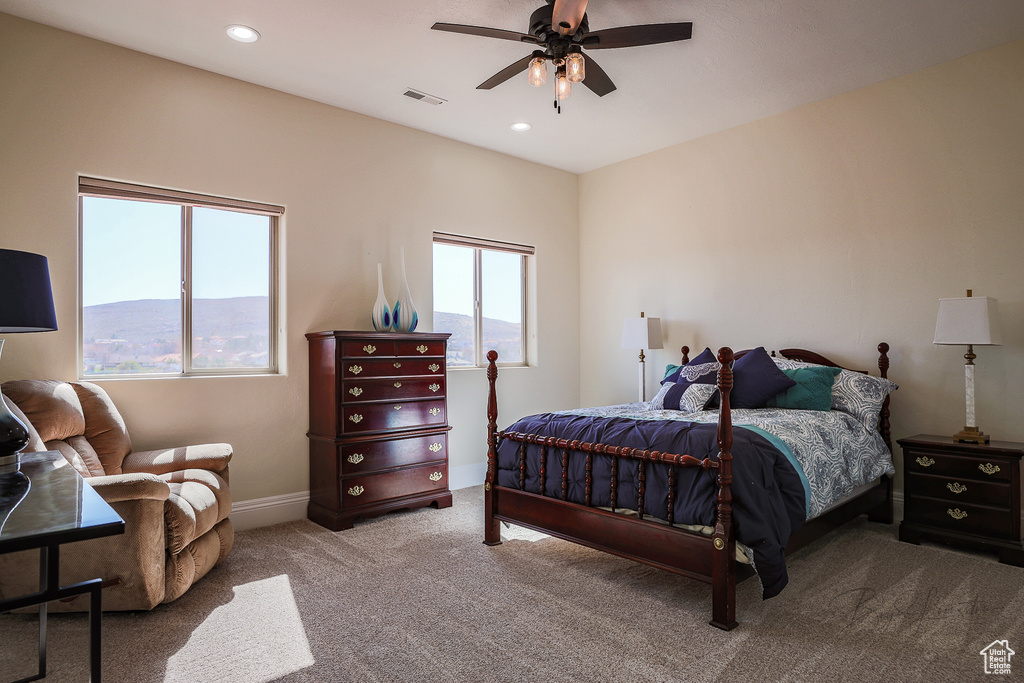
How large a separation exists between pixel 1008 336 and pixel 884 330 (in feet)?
2.03

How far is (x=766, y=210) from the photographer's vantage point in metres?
4.41

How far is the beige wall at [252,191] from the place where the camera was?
306 cm

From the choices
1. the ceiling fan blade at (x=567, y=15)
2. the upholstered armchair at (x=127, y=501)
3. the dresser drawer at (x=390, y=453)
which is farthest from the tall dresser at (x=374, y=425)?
the ceiling fan blade at (x=567, y=15)

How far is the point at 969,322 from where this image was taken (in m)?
3.15

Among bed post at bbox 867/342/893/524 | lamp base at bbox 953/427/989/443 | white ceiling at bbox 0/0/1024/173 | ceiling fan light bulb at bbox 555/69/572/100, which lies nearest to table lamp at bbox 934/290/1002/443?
lamp base at bbox 953/427/989/443

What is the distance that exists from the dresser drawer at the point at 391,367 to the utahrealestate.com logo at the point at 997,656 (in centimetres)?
313

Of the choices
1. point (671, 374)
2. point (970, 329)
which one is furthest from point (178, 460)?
point (970, 329)

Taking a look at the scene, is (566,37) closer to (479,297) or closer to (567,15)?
(567,15)

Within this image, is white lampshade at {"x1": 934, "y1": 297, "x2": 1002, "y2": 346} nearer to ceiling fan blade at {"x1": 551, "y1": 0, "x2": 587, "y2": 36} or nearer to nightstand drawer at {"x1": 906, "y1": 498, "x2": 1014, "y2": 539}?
nightstand drawer at {"x1": 906, "y1": 498, "x2": 1014, "y2": 539}

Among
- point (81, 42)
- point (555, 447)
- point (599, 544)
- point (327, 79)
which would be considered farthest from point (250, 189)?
point (599, 544)

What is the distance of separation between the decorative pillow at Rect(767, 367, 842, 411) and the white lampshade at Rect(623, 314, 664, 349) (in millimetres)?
1194

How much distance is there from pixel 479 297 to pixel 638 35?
2803 mm

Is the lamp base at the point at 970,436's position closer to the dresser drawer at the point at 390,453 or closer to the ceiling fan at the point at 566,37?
the ceiling fan at the point at 566,37

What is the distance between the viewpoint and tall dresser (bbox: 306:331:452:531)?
3.68m
